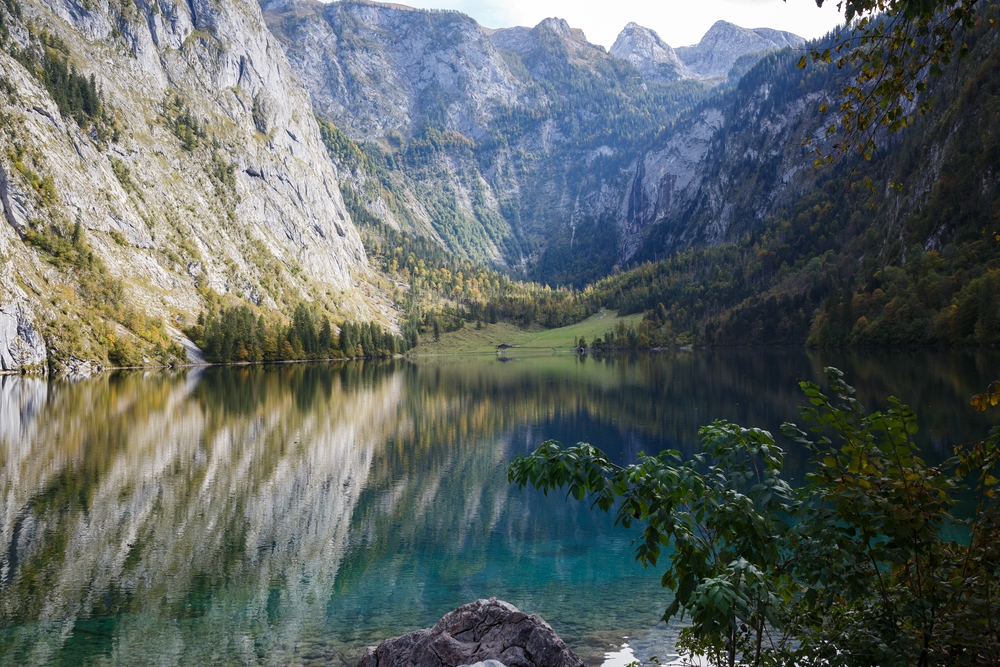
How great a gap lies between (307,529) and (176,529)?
14.3 feet

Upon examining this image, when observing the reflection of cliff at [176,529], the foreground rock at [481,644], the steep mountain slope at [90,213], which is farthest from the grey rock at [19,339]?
the foreground rock at [481,644]

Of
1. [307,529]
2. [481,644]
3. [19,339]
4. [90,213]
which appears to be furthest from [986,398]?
[90,213]

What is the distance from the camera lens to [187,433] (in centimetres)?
4022

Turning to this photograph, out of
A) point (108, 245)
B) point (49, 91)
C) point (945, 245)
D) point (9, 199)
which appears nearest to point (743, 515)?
point (945, 245)

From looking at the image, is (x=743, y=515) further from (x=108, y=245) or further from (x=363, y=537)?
(x=108, y=245)

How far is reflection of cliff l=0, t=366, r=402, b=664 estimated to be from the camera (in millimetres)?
14047

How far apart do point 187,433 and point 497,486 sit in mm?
24047

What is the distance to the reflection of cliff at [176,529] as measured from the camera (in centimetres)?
1405

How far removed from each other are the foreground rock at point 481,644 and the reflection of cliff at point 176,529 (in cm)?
453

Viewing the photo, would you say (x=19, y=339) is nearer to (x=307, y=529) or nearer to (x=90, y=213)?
(x=90, y=213)

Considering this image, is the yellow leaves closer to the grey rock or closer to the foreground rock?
the foreground rock

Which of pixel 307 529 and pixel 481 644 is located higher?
pixel 481 644

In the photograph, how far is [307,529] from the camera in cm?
2156

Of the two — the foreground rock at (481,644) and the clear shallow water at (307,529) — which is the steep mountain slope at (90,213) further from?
the foreground rock at (481,644)
